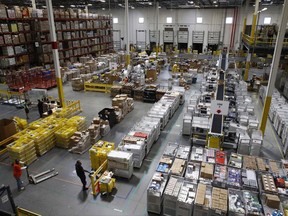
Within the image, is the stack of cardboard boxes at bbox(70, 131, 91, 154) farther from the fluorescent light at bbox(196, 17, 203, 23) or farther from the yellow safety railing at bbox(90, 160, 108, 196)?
the fluorescent light at bbox(196, 17, 203, 23)

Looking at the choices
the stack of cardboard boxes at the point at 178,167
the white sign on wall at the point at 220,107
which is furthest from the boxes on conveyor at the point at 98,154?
the white sign on wall at the point at 220,107

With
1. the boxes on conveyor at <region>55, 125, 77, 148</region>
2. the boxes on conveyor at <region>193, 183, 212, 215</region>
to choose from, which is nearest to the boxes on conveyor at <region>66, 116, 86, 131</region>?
the boxes on conveyor at <region>55, 125, 77, 148</region>

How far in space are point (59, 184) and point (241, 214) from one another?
21.9ft

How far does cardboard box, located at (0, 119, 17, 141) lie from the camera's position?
11555mm

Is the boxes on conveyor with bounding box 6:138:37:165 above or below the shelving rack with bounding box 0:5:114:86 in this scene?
below

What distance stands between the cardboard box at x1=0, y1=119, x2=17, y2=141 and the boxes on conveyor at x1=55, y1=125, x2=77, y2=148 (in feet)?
7.94

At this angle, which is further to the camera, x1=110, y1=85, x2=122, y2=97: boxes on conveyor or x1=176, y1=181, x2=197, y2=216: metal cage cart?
x1=110, y1=85, x2=122, y2=97: boxes on conveyor

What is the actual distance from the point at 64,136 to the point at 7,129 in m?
3.01

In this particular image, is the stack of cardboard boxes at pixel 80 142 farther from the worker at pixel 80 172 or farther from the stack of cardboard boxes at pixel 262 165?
the stack of cardboard boxes at pixel 262 165

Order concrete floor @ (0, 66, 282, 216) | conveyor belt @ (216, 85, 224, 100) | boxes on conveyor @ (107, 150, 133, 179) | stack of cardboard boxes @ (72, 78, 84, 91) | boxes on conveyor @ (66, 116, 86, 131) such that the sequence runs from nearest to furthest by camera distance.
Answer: concrete floor @ (0, 66, 282, 216) < boxes on conveyor @ (107, 150, 133, 179) < boxes on conveyor @ (66, 116, 86, 131) < conveyor belt @ (216, 85, 224, 100) < stack of cardboard boxes @ (72, 78, 84, 91)

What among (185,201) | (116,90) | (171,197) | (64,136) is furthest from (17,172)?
(116,90)

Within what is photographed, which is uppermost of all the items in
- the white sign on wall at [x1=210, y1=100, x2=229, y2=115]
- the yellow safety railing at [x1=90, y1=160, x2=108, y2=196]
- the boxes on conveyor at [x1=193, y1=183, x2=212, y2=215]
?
the white sign on wall at [x1=210, y1=100, x2=229, y2=115]

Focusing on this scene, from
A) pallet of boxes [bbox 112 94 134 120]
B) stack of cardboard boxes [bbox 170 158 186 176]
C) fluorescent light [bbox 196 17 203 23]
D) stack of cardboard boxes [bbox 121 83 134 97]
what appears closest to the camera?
stack of cardboard boxes [bbox 170 158 186 176]

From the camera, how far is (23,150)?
33.1 feet
